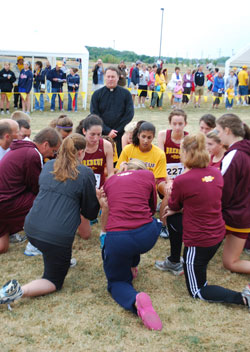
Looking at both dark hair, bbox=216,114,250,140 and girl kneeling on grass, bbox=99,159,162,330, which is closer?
girl kneeling on grass, bbox=99,159,162,330

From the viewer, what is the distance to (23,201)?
4148mm

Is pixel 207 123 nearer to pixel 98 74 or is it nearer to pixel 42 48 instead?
pixel 42 48

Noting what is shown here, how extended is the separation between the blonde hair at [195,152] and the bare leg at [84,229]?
70.9 inches

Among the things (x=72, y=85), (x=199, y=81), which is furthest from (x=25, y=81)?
(x=199, y=81)

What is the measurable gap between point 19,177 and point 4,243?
814mm

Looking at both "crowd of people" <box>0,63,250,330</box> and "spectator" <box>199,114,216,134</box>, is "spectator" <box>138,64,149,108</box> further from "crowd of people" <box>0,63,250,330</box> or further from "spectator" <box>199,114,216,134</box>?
"crowd of people" <box>0,63,250,330</box>

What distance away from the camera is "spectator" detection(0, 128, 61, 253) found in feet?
Answer: 13.1

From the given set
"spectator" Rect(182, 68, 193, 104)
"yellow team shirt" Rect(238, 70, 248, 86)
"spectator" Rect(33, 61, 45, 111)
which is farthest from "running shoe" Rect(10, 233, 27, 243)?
"yellow team shirt" Rect(238, 70, 248, 86)

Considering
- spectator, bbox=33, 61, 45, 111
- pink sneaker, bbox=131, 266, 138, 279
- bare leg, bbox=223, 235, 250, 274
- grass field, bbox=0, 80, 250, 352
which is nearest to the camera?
grass field, bbox=0, 80, 250, 352

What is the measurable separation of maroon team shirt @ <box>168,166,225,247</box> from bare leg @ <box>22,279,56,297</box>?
1322 millimetres

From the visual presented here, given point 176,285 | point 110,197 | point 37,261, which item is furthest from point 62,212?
point 176,285

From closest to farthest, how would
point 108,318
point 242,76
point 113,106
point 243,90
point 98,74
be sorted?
point 108,318 → point 113,106 → point 98,74 → point 242,76 → point 243,90

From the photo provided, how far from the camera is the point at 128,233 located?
3.09 metres

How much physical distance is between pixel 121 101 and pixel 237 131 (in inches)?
105
